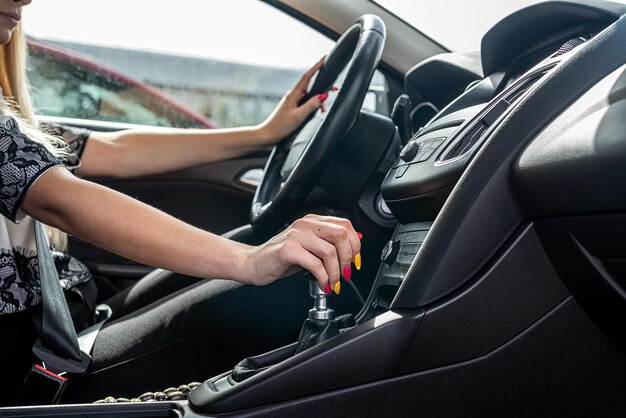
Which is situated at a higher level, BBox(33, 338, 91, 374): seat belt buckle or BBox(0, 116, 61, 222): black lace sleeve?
BBox(0, 116, 61, 222): black lace sleeve

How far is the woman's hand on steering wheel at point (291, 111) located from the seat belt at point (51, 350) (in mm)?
628

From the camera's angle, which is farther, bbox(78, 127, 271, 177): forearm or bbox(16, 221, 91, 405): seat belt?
bbox(78, 127, 271, 177): forearm

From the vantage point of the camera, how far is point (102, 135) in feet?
5.48

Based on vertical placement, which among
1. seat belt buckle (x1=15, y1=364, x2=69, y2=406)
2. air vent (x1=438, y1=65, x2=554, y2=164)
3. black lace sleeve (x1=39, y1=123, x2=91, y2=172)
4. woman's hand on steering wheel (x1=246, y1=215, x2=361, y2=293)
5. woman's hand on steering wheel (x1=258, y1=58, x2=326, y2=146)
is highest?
air vent (x1=438, y1=65, x2=554, y2=164)

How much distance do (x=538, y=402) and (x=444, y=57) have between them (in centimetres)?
70

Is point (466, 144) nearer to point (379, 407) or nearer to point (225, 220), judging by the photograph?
point (379, 407)

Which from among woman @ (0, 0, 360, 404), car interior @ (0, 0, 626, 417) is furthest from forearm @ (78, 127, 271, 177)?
car interior @ (0, 0, 626, 417)

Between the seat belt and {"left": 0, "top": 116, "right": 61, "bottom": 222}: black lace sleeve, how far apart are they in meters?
0.13

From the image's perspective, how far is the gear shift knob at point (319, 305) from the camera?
2.68 feet

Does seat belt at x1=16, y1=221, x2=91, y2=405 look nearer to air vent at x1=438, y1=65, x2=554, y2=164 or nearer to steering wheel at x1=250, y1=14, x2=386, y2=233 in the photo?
steering wheel at x1=250, y1=14, x2=386, y2=233

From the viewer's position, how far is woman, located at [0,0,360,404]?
758mm

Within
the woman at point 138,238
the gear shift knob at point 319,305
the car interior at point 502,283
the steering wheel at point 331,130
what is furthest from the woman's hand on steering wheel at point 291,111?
the gear shift knob at point 319,305

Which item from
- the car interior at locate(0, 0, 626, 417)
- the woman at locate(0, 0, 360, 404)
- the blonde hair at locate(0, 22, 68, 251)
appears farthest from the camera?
the blonde hair at locate(0, 22, 68, 251)

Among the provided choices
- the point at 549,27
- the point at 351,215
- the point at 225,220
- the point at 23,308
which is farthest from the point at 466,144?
the point at 225,220
